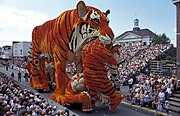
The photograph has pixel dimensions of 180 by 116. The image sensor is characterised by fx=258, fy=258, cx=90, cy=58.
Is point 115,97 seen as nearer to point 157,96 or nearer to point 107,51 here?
point 107,51

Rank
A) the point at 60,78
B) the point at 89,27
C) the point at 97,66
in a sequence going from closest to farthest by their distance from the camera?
the point at 97,66 < the point at 89,27 < the point at 60,78

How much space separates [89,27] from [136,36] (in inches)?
2805

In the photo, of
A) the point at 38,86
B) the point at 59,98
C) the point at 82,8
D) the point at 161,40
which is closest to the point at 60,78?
the point at 59,98

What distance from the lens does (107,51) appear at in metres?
14.0

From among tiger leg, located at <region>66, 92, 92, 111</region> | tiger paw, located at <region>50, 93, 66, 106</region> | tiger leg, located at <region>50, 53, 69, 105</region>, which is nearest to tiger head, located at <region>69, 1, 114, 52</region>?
tiger leg, located at <region>50, 53, 69, 105</region>

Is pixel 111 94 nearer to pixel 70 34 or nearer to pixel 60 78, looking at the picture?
pixel 60 78

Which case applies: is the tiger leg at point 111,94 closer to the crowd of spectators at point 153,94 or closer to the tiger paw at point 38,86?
the crowd of spectators at point 153,94

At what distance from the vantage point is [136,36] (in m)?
83.7

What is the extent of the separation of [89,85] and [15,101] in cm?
444

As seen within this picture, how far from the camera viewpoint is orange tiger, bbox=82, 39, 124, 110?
13945mm

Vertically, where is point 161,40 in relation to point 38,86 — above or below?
above

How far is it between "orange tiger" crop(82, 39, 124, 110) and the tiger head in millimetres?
464

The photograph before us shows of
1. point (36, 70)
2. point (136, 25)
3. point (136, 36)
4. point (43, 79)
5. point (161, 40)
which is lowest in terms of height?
point (43, 79)

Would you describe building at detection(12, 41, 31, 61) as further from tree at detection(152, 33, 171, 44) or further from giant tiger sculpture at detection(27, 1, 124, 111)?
giant tiger sculpture at detection(27, 1, 124, 111)
